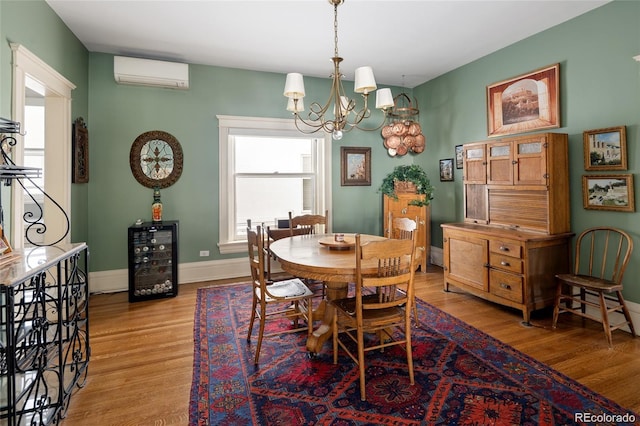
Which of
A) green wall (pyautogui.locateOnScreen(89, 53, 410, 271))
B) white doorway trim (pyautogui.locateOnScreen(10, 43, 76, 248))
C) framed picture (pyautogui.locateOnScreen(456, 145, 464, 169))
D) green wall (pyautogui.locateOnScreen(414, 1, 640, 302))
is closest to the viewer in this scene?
green wall (pyautogui.locateOnScreen(414, 1, 640, 302))

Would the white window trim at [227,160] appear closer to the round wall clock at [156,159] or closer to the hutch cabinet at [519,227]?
the round wall clock at [156,159]

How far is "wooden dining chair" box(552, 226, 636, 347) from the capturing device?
9.11 ft

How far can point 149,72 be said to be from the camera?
4.09 metres

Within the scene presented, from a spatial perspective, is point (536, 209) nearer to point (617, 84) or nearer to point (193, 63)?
point (617, 84)

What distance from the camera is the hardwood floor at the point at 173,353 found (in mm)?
2004

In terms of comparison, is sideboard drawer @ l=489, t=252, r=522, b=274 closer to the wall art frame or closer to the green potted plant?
the green potted plant

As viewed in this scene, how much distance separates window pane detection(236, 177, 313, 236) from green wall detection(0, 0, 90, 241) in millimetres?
1874

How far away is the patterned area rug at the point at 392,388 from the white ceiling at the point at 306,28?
9.77ft

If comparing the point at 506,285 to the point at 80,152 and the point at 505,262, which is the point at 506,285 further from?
the point at 80,152

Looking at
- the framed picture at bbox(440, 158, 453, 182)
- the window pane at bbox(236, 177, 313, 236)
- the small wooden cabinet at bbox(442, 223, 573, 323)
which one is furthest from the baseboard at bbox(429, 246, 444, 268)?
the window pane at bbox(236, 177, 313, 236)

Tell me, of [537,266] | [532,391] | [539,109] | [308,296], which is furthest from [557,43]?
[308,296]

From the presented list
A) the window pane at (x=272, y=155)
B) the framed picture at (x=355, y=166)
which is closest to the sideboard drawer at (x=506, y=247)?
the framed picture at (x=355, y=166)

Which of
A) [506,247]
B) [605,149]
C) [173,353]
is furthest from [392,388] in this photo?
[605,149]

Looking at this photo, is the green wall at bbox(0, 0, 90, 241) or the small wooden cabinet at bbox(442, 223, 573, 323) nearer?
the green wall at bbox(0, 0, 90, 241)
